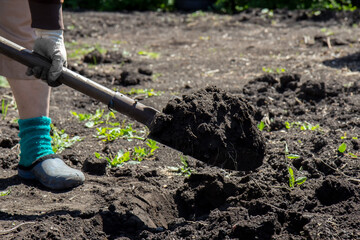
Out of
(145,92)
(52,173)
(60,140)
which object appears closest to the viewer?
(52,173)

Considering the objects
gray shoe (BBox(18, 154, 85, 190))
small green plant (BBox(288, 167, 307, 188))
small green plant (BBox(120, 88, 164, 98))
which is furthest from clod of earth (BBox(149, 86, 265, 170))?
small green plant (BBox(120, 88, 164, 98))

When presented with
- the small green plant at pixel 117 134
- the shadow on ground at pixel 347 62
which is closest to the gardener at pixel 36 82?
the small green plant at pixel 117 134

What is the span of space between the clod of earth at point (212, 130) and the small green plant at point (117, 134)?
3.51 feet

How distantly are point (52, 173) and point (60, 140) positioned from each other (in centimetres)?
78

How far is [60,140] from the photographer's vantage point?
3.83 m

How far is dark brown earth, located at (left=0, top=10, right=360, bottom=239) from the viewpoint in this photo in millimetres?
2543

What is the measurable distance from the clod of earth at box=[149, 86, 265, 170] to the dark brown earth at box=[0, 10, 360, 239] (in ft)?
0.43

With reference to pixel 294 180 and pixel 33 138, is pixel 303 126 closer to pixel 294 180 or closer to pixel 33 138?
pixel 294 180

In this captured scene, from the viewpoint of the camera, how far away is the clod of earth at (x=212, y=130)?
2730 mm

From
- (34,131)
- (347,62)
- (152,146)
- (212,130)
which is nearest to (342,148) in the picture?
(212,130)

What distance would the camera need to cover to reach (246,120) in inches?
113

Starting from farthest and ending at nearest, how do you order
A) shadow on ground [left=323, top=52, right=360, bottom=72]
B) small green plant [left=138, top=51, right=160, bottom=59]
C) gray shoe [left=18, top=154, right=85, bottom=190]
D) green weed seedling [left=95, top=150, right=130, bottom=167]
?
1. small green plant [left=138, top=51, right=160, bottom=59]
2. shadow on ground [left=323, top=52, right=360, bottom=72]
3. green weed seedling [left=95, top=150, right=130, bottom=167]
4. gray shoe [left=18, top=154, right=85, bottom=190]

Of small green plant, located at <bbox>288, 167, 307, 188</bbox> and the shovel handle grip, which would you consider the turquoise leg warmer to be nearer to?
the shovel handle grip

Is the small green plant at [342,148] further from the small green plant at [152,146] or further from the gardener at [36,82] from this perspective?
the gardener at [36,82]
